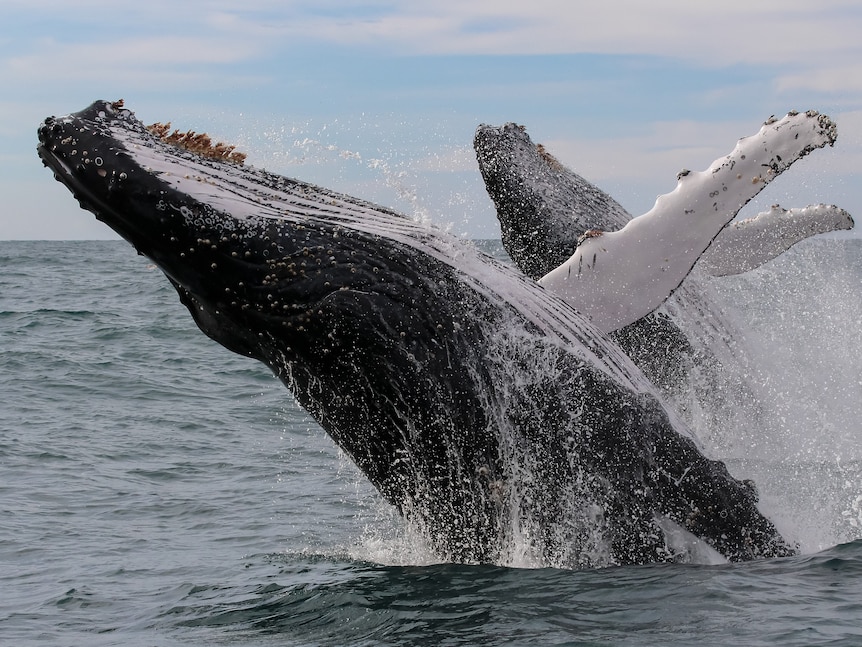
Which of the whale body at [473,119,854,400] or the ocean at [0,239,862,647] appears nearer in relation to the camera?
the ocean at [0,239,862,647]

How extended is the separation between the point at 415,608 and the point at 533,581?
0.80 metres

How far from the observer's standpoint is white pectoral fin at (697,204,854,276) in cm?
1044

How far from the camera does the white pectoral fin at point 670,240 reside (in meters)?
7.91

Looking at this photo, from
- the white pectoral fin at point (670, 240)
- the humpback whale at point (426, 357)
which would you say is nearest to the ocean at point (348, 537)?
the humpback whale at point (426, 357)

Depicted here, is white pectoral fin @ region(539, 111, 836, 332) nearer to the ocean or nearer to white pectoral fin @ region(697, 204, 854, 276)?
the ocean

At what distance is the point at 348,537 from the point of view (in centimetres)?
1036

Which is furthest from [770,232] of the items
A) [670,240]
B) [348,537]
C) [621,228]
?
[348,537]

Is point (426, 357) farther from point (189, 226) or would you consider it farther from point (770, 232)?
point (770, 232)

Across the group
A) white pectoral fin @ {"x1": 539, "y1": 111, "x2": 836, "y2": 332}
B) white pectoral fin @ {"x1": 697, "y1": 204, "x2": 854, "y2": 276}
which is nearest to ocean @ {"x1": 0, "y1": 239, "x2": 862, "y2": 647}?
white pectoral fin @ {"x1": 697, "y1": 204, "x2": 854, "y2": 276}

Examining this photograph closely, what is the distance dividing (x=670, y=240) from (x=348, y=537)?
4362mm

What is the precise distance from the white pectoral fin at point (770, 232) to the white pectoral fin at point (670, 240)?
2.52 metres

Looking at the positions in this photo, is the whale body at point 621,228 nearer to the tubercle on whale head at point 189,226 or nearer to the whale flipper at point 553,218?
the whale flipper at point 553,218

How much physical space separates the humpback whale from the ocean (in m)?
0.42

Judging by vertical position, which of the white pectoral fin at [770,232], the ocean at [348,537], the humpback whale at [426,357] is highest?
the white pectoral fin at [770,232]
